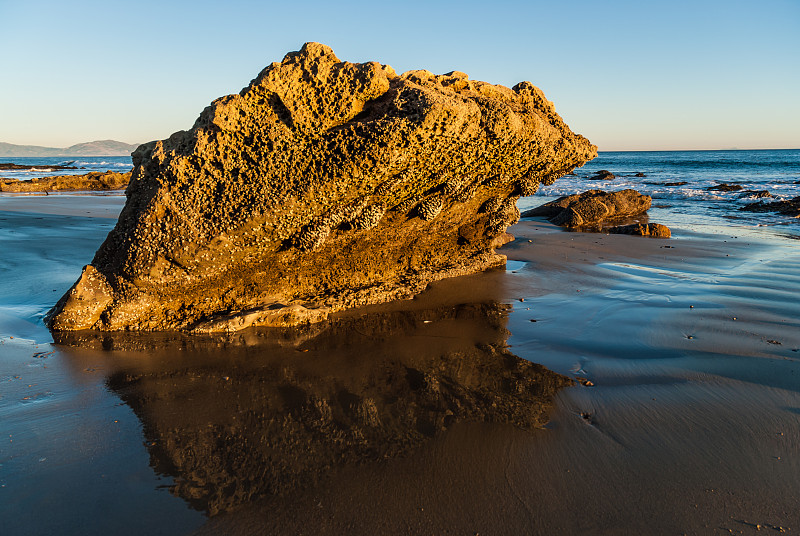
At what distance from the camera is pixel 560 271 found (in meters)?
6.19

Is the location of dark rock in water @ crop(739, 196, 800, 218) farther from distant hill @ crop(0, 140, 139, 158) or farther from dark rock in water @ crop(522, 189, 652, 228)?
distant hill @ crop(0, 140, 139, 158)

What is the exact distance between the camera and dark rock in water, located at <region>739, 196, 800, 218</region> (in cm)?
1236

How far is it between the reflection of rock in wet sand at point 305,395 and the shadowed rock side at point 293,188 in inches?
17.2

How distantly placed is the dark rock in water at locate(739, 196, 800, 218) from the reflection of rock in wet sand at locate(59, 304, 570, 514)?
12234 millimetres

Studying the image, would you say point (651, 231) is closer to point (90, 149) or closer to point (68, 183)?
point (68, 183)

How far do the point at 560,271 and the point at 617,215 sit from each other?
7.10 metres

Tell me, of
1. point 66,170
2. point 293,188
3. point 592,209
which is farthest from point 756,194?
point 66,170

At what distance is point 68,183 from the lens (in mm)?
22750

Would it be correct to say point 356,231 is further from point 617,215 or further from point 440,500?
point 617,215

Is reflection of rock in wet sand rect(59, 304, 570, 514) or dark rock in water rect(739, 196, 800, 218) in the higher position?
dark rock in water rect(739, 196, 800, 218)

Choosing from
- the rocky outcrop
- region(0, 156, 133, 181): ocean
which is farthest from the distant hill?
the rocky outcrop

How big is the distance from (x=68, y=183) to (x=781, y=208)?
1083 inches

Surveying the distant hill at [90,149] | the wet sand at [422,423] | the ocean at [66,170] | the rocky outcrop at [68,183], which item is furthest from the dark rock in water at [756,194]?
the distant hill at [90,149]

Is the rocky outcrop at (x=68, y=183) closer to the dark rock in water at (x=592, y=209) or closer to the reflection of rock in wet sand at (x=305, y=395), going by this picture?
the dark rock in water at (x=592, y=209)
